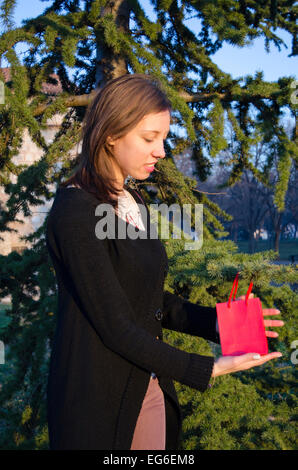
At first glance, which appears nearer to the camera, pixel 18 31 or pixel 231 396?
pixel 231 396

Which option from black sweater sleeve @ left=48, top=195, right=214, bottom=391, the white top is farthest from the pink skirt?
the white top

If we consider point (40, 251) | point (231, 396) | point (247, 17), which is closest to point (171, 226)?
point (40, 251)

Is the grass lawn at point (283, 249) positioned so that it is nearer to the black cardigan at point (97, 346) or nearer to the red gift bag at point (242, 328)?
the red gift bag at point (242, 328)

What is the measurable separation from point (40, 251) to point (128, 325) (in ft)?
5.82

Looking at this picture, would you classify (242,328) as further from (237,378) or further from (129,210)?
(237,378)

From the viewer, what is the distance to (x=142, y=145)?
4.29ft

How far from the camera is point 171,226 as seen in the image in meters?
2.69

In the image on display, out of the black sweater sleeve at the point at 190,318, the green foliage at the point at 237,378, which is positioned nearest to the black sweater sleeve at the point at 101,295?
the black sweater sleeve at the point at 190,318

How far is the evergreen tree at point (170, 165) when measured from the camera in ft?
6.48

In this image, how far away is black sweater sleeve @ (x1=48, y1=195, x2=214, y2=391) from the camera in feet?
3.56

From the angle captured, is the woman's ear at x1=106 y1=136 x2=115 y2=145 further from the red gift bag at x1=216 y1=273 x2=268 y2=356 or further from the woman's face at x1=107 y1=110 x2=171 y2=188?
the red gift bag at x1=216 y1=273 x2=268 y2=356

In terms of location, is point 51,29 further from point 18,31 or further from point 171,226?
point 171,226

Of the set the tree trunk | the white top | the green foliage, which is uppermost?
→ the tree trunk

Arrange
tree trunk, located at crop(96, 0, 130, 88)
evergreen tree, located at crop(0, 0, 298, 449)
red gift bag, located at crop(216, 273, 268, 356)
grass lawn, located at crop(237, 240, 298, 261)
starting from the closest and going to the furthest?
red gift bag, located at crop(216, 273, 268, 356), evergreen tree, located at crop(0, 0, 298, 449), tree trunk, located at crop(96, 0, 130, 88), grass lawn, located at crop(237, 240, 298, 261)
